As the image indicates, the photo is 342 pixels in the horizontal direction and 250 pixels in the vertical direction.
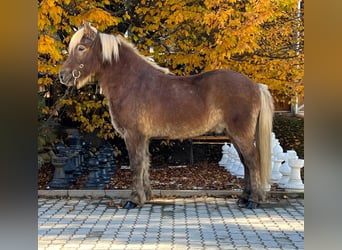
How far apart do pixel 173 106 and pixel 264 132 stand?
4.51 ft

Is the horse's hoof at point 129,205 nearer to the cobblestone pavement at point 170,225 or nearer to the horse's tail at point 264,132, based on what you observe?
the cobblestone pavement at point 170,225

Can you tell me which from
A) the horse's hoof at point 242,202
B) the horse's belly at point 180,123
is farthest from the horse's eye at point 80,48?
the horse's hoof at point 242,202

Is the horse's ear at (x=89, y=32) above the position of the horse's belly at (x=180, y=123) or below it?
above

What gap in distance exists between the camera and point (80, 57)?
24.0ft

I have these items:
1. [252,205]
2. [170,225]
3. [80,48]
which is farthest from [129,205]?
[80,48]

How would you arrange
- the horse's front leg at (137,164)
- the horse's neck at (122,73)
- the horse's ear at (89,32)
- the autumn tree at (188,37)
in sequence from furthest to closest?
the autumn tree at (188,37), the horse's neck at (122,73), the horse's front leg at (137,164), the horse's ear at (89,32)

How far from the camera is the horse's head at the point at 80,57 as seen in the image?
726 cm

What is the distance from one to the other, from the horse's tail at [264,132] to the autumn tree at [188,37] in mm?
1436

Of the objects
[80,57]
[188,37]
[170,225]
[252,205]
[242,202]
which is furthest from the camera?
[188,37]

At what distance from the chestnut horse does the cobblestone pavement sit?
45 cm

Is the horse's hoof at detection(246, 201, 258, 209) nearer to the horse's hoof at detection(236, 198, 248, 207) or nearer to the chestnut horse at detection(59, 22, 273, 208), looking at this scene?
the chestnut horse at detection(59, 22, 273, 208)

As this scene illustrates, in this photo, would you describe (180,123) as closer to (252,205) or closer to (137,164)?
(137,164)

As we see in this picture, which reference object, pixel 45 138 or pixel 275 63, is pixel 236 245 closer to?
pixel 275 63

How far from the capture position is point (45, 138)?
34.1 ft
